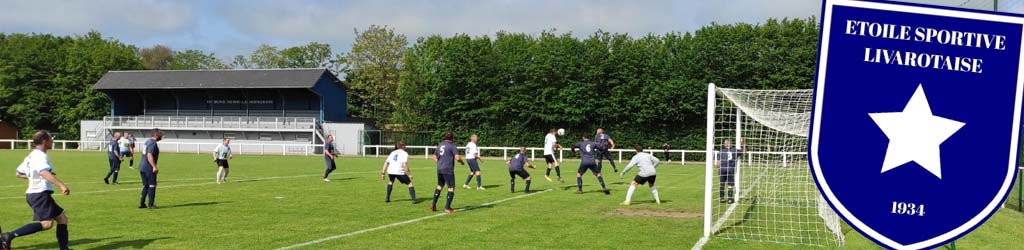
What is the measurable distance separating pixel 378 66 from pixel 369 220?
5656 cm

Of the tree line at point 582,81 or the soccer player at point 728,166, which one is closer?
the soccer player at point 728,166

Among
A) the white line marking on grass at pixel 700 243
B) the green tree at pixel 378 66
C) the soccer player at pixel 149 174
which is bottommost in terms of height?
the white line marking on grass at pixel 700 243

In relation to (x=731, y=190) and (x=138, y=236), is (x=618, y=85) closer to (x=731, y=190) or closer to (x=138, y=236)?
(x=731, y=190)

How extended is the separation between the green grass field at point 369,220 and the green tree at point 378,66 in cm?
4770

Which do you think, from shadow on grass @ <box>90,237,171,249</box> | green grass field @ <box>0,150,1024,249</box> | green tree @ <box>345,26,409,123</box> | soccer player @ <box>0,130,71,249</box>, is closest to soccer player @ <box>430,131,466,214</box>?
green grass field @ <box>0,150,1024,249</box>

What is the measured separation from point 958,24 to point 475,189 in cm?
1802

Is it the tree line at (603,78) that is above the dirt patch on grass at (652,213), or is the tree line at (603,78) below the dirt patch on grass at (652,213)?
above

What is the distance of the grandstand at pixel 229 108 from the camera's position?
52406 mm

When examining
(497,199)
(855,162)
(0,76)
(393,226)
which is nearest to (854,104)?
(855,162)

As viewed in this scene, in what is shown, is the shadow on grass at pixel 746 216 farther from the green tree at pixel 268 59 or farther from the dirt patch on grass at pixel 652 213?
the green tree at pixel 268 59

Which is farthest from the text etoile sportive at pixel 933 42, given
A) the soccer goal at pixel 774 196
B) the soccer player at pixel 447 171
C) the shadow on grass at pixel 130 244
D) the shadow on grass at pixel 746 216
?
the soccer player at pixel 447 171

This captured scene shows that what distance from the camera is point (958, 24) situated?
2.15 meters

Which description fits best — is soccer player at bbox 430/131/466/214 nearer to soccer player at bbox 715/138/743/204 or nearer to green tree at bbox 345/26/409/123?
soccer player at bbox 715/138/743/204

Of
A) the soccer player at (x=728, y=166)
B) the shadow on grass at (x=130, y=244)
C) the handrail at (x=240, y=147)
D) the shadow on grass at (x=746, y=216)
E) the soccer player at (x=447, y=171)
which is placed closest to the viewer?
the shadow on grass at (x=130, y=244)
